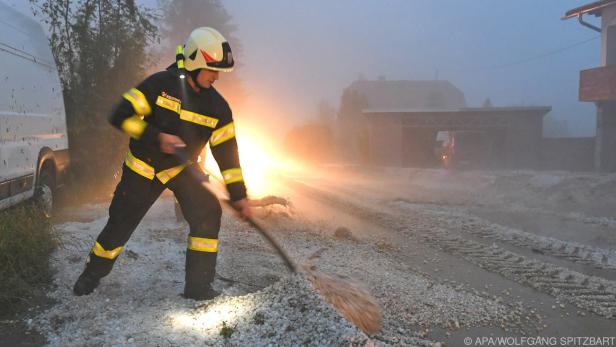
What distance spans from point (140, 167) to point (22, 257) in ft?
4.26

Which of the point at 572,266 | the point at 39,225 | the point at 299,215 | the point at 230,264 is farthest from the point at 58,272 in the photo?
the point at 572,266

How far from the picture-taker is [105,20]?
10203mm

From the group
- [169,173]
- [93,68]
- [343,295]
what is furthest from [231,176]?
[93,68]

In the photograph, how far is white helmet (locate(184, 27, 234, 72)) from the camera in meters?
3.54

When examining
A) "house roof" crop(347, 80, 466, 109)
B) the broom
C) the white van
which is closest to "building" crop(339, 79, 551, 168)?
the white van

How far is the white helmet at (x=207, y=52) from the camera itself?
11.6ft

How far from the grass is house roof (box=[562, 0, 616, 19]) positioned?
2094cm

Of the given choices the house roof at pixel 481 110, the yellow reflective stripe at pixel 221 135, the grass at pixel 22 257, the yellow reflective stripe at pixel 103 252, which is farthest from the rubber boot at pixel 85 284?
the house roof at pixel 481 110

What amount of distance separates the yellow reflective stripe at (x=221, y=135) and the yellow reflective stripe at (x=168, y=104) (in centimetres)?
37

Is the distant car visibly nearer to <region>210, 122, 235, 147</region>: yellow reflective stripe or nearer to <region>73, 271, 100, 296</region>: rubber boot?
<region>210, 122, 235, 147</region>: yellow reflective stripe

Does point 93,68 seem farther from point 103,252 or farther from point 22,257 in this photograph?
point 103,252

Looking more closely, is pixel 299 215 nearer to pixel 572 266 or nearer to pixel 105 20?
pixel 572 266

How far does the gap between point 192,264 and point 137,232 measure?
2291 millimetres

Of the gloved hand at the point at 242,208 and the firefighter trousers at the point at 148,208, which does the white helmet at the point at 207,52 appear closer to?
the firefighter trousers at the point at 148,208
